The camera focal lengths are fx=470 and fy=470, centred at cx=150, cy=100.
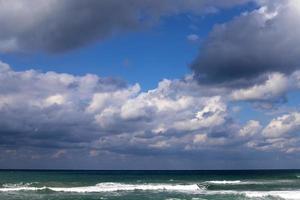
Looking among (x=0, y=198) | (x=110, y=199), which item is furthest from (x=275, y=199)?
(x=0, y=198)

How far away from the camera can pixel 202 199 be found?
4047 centimetres

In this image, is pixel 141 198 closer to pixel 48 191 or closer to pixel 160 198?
pixel 160 198

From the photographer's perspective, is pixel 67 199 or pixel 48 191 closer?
pixel 67 199

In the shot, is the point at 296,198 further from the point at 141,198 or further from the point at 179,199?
the point at 141,198

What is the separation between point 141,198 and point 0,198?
12.6 meters

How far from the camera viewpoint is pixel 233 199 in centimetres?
4003

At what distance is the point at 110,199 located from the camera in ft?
134

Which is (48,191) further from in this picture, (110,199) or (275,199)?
(275,199)

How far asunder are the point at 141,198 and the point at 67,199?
21.2 feet

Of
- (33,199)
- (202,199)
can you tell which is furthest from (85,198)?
(202,199)

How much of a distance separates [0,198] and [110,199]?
9945mm

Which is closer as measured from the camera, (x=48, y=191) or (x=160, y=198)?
(x=160, y=198)

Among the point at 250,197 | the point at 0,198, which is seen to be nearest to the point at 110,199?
the point at 0,198

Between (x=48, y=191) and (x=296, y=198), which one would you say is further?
(x=48, y=191)
